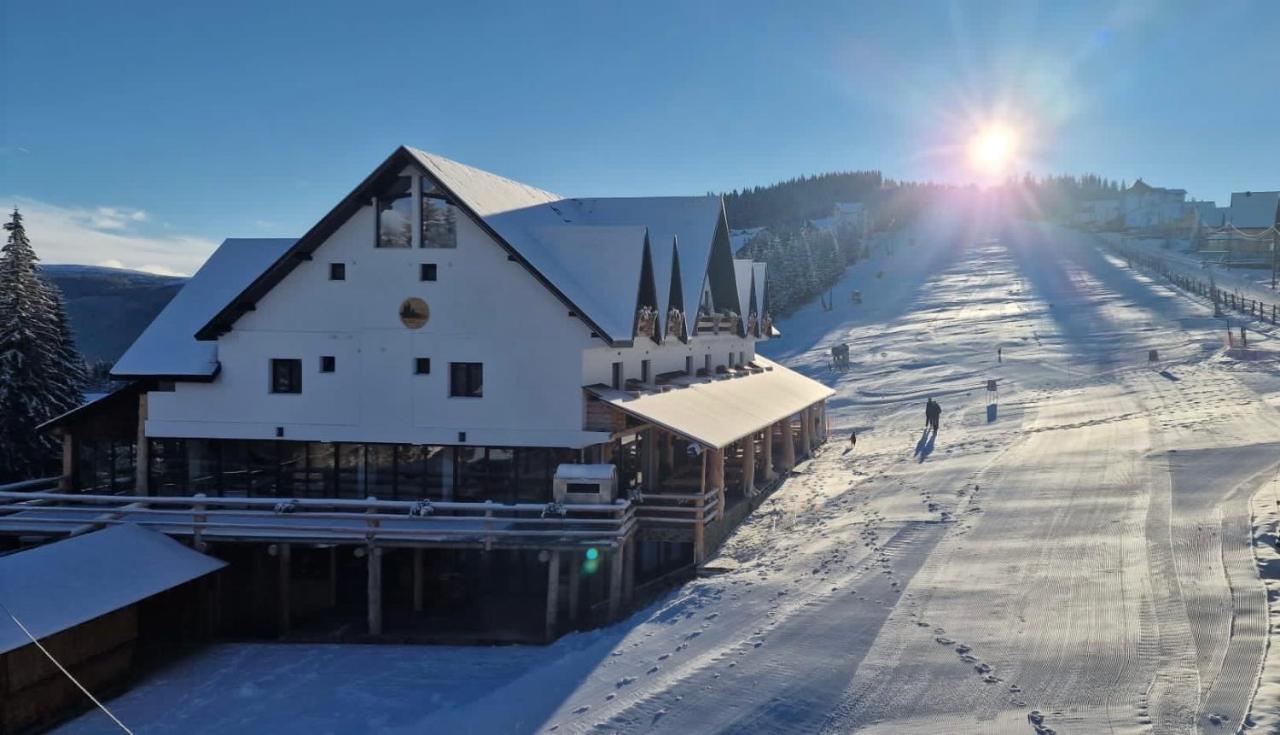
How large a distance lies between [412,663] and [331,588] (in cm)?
590

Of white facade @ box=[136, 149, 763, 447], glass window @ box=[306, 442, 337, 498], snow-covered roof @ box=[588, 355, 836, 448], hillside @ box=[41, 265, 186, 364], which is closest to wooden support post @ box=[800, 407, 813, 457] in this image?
snow-covered roof @ box=[588, 355, 836, 448]

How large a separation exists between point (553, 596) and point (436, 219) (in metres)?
9.95

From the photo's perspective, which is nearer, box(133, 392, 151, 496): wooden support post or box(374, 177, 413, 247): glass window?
box(374, 177, 413, 247): glass window

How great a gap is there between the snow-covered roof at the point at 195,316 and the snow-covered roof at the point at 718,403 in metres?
10.8

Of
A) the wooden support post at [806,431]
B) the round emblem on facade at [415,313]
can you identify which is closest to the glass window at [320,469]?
the round emblem on facade at [415,313]

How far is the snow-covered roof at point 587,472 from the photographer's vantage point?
67.6 feet

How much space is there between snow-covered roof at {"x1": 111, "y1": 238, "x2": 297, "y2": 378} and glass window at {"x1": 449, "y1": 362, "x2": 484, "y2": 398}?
634cm

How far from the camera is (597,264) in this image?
26.2 metres

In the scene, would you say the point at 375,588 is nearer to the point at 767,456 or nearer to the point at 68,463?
the point at 68,463

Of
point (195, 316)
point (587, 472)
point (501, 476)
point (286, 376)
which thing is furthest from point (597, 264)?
point (195, 316)

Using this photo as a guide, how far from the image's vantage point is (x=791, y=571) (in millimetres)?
18859

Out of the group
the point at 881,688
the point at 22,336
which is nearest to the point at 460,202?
the point at 881,688

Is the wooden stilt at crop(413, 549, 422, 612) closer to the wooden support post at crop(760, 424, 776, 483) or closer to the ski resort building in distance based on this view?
the ski resort building in distance

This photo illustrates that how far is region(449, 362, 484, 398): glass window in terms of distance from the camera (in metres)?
23.2
